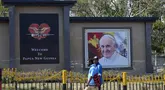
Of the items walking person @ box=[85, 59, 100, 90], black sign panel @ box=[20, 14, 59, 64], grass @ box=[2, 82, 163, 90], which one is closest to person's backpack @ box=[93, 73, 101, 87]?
walking person @ box=[85, 59, 100, 90]

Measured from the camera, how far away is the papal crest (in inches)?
981

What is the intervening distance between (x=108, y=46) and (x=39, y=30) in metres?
4.47

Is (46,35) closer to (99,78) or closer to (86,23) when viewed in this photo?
(86,23)

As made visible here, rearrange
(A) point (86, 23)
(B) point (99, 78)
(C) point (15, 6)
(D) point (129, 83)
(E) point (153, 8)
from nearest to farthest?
(B) point (99, 78)
(D) point (129, 83)
(C) point (15, 6)
(A) point (86, 23)
(E) point (153, 8)

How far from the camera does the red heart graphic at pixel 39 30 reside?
24922mm

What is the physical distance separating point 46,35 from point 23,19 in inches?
64.6

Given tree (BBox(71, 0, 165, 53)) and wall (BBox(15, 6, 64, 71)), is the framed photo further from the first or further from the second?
tree (BBox(71, 0, 165, 53))

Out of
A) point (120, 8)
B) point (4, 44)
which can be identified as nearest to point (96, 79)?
point (4, 44)

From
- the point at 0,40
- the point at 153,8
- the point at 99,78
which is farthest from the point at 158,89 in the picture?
the point at 153,8

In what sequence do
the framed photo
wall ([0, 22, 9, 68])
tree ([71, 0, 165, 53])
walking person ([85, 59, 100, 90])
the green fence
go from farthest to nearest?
tree ([71, 0, 165, 53]) < the framed photo < wall ([0, 22, 9, 68]) < the green fence < walking person ([85, 59, 100, 90])

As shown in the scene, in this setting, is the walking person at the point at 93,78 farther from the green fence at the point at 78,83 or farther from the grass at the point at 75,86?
the grass at the point at 75,86

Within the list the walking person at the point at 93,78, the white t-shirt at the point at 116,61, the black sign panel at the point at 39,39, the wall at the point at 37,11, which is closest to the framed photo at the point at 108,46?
the white t-shirt at the point at 116,61

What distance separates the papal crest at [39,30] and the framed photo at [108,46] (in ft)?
8.31

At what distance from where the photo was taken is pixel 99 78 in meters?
14.7
